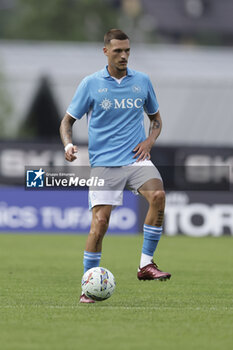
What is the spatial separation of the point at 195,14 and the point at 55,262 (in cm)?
5340

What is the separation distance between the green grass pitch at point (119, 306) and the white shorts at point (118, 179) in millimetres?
951

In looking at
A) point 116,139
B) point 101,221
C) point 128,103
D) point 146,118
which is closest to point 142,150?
point 116,139

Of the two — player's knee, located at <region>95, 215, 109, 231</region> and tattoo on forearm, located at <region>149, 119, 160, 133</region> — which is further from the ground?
tattoo on forearm, located at <region>149, 119, 160, 133</region>

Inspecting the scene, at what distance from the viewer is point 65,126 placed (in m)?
9.41

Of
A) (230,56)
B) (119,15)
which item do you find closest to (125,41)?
(230,56)

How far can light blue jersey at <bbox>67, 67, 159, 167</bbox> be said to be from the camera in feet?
30.4

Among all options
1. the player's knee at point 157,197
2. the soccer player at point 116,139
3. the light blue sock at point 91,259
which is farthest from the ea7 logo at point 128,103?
the light blue sock at point 91,259

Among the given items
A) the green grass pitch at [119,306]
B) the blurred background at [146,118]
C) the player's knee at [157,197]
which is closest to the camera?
the green grass pitch at [119,306]

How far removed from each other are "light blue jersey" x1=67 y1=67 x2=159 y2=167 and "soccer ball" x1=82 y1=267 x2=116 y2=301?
1094 mm

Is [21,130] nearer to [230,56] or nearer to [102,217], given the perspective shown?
[230,56]

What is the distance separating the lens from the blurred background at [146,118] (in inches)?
787

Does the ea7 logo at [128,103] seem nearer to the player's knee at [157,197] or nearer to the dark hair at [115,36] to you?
the dark hair at [115,36]

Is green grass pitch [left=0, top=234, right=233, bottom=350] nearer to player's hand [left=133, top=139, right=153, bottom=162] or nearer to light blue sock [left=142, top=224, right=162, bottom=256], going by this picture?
light blue sock [left=142, top=224, right=162, bottom=256]

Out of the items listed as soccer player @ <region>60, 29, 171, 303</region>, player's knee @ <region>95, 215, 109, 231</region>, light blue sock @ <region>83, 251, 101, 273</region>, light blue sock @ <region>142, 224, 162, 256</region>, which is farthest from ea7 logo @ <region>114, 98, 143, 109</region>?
light blue sock @ <region>83, 251, 101, 273</region>
